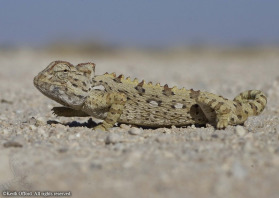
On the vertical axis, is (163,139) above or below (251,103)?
below

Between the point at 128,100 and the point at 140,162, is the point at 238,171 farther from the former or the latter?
the point at 128,100

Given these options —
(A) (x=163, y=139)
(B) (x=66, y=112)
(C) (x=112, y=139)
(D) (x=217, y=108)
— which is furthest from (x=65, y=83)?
(D) (x=217, y=108)

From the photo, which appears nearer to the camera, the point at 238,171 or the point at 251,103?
the point at 238,171

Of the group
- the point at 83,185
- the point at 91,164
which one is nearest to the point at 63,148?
the point at 91,164

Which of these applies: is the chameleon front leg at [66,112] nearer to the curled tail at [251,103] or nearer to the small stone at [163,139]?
the small stone at [163,139]

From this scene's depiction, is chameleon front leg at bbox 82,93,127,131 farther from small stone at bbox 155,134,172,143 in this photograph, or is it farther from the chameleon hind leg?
small stone at bbox 155,134,172,143

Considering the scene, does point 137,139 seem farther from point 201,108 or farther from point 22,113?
point 22,113
